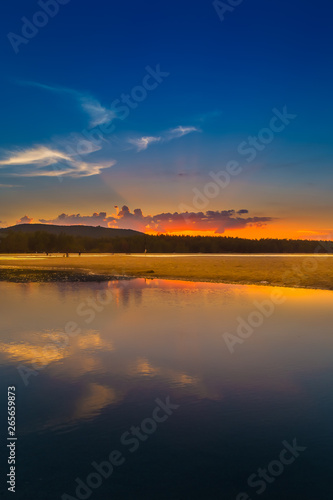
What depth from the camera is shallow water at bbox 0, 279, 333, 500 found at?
7.98 metres

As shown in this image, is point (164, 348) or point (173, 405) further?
point (164, 348)

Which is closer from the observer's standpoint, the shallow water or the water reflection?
the shallow water

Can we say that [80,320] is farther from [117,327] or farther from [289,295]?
[289,295]

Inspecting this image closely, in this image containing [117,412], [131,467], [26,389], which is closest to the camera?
[131,467]

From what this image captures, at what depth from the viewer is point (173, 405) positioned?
1140cm

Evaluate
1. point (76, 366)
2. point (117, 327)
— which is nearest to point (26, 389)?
point (76, 366)

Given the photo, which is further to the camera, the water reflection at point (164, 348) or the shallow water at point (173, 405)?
the water reflection at point (164, 348)

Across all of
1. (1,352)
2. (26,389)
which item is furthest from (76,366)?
(1,352)

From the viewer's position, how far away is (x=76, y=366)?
49.5 ft

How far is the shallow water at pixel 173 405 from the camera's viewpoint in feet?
26.2

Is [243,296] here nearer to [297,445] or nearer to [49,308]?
[49,308]

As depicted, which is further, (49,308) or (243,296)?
(243,296)

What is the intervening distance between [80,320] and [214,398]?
13252 millimetres

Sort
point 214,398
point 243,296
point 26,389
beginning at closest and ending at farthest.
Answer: point 214,398 < point 26,389 < point 243,296
